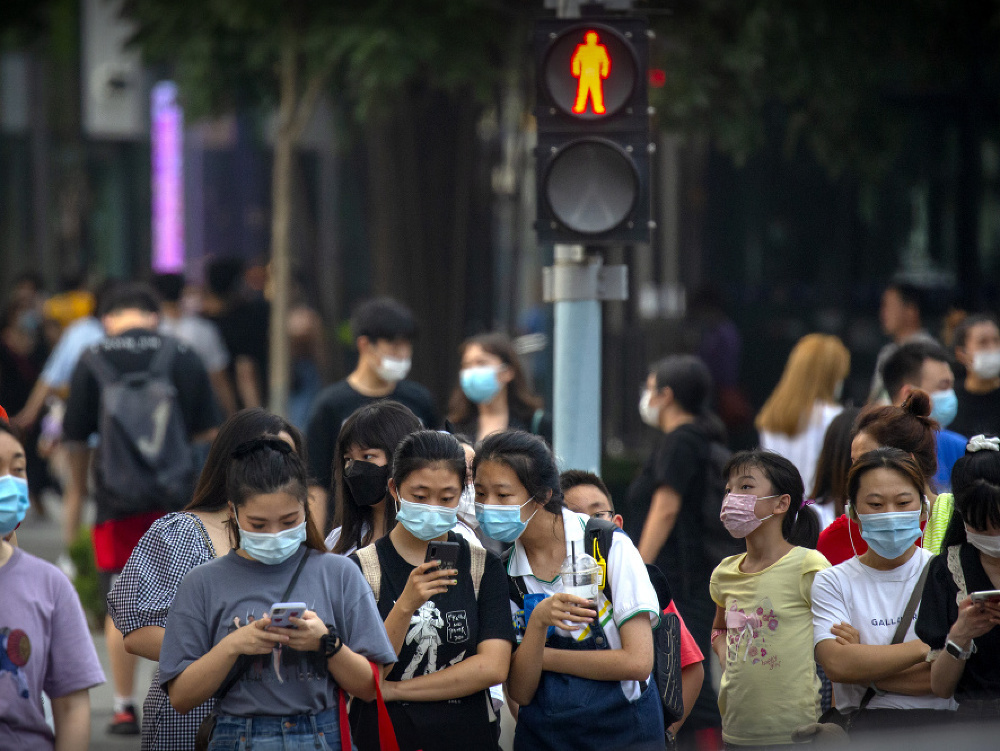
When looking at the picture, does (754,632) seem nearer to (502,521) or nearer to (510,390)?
(502,521)

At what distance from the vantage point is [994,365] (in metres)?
7.12

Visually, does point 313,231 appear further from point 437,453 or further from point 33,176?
point 437,453

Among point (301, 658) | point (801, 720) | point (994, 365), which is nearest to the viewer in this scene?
point (301, 658)

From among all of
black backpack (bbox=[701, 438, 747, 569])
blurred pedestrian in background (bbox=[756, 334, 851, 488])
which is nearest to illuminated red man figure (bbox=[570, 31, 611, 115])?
black backpack (bbox=[701, 438, 747, 569])

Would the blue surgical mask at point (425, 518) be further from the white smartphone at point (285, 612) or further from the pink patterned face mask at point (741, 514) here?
the pink patterned face mask at point (741, 514)

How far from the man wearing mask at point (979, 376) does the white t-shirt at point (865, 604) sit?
9.31 ft

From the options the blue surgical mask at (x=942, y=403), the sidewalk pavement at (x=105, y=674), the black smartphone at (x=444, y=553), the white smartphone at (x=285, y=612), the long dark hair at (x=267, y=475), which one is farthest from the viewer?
the sidewalk pavement at (x=105, y=674)

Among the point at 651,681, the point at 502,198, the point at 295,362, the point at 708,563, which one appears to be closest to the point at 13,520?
the point at 651,681

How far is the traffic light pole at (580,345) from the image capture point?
6.26 m

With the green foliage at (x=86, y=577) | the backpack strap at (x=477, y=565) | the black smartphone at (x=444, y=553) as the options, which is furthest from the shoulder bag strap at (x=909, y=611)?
the green foliage at (x=86, y=577)

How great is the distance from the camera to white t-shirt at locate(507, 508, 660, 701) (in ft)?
13.5

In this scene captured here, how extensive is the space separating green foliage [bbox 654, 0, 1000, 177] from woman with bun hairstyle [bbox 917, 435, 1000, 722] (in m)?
6.79

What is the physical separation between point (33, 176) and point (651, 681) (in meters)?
17.7

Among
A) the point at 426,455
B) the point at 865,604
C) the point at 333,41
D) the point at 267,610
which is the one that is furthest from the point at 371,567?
the point at 333,41
